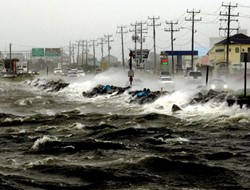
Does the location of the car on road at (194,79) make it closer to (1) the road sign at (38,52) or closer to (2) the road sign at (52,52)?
(1) the road sign at (38,52)

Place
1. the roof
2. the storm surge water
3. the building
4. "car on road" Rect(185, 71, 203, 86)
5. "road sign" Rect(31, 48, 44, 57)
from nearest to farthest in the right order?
the storm surge water
"car on road" Rect(185, 71, 203, 86)
the building
the roof
"road sign" Rect(31, 48, 44, 57)

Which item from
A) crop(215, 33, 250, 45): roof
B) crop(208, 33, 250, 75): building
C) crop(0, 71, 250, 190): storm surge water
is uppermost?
crop(215, 33, 250, 45): roof

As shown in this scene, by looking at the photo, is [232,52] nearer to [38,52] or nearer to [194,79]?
[194,79]

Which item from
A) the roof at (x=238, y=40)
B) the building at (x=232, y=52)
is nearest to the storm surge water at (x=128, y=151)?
the building at (x=232, y=52)

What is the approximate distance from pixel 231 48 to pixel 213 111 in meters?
60.9

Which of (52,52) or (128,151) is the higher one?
(52,52)

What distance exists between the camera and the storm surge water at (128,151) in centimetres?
1040

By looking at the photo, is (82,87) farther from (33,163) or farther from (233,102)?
(33,163)

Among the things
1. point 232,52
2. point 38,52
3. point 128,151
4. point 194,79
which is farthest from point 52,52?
point 128,151

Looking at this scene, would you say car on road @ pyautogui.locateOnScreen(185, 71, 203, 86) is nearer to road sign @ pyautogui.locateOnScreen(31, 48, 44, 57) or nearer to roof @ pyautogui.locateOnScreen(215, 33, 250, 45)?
roof @ pyautogui.locateOnScreen(215, 33, 250, 45)

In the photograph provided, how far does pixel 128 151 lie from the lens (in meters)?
13.7

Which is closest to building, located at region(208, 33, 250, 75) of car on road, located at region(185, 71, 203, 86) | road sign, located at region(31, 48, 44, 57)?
car on road, located at region(185, 71, 203, 86)

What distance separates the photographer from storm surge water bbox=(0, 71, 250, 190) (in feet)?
34.1

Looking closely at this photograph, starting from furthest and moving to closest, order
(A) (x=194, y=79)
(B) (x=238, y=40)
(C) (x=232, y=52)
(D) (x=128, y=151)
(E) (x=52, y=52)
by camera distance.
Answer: (E) (x=52, y=52)
(B) (x=238, y=40)
(C) (x=232, y=52)
(A) (x=194, y=79)
(D) (x=128, y=151)
